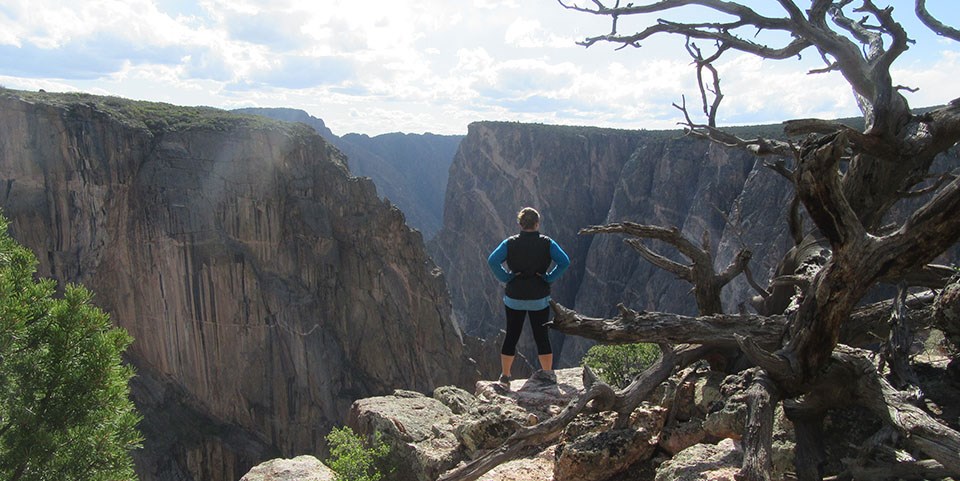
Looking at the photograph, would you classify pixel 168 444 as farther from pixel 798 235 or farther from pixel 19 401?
pixel 798 235

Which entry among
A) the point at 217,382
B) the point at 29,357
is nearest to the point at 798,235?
the point at 29,357

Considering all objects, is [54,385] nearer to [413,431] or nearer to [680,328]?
[413,431]

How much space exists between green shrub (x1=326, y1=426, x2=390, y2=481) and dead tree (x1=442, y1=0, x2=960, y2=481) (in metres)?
1.84

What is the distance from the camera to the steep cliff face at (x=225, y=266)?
37500 millimetres

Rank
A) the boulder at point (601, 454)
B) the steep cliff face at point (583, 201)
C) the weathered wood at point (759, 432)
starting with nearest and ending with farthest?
1. the weathered wood at point (759, 432)
2. the boulder at point (601, 454)
3. the steep cliff face at point (583, 201)

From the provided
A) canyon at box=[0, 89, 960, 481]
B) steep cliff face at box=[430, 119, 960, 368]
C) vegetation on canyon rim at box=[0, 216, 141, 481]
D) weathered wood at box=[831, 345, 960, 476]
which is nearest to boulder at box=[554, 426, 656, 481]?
weathered wood at box=[831, 345, 960, 476]

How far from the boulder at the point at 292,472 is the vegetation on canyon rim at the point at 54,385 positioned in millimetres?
1370

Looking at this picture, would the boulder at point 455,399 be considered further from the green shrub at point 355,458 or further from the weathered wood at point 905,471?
the weathered wood at point 905,471

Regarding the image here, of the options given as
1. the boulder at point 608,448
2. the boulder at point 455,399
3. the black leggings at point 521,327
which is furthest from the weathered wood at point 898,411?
the boulder at point 455,399

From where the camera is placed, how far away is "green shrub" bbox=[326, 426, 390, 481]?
628 centimetres

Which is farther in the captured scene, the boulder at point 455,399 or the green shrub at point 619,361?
the boulder at point 455,399

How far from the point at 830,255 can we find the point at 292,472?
5.51m

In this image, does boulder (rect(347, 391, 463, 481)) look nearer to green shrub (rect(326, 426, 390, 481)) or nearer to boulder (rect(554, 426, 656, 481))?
green shrub (rect(326, 426, 390, 481))

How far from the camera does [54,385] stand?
6.96 meters
